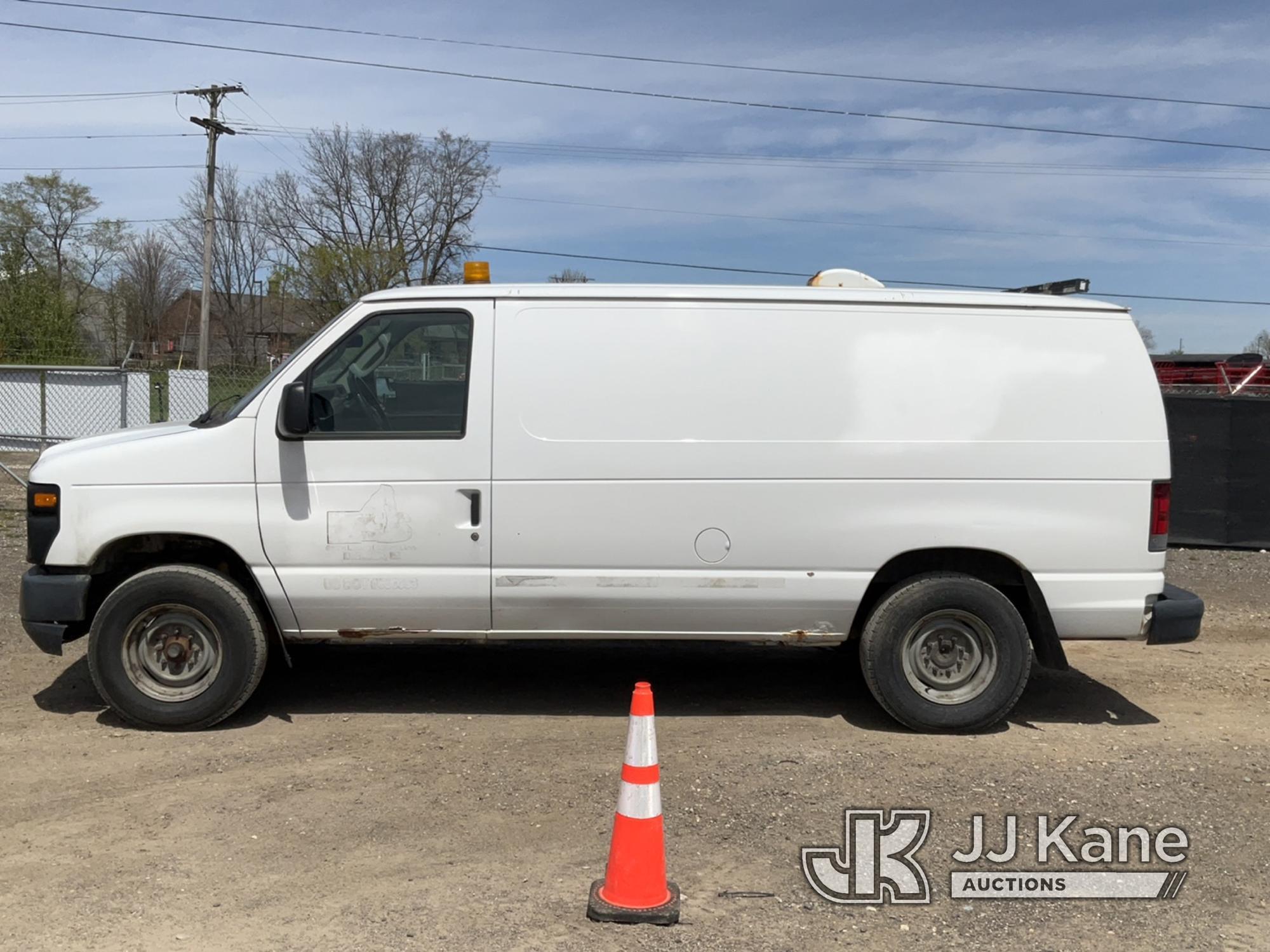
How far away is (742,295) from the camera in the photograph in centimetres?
539

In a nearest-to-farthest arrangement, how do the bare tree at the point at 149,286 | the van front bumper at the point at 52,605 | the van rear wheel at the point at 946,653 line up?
1. the van front bumper at the point at 52,605
2. the van rear wheel at the point at 946,653
3. the bare tree at the point at 149,286

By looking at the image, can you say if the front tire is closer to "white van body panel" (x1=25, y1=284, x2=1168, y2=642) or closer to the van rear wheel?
"white van body panel" (x1=25, y1=284, x2=1168, y2=642)

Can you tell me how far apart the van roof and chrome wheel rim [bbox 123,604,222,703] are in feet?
6.09

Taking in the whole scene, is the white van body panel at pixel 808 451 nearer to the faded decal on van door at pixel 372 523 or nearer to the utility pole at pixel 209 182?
the faded decal on van door at pixel 372 523

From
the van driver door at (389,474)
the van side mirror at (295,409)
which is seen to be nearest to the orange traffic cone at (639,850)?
the van driver door at (389,474)

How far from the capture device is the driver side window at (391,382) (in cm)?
532

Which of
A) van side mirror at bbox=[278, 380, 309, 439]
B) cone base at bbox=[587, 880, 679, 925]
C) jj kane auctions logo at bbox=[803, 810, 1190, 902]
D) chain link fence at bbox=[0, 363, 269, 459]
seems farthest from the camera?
chain link fence at bbox=[0, 363, 269, 459]

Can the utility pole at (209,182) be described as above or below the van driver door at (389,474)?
above

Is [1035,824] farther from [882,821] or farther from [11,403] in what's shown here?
[11,403]

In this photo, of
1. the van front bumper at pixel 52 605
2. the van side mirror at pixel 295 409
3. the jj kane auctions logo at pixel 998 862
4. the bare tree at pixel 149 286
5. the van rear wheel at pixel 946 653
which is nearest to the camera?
the jj kane auctions logo at pixel 998 862

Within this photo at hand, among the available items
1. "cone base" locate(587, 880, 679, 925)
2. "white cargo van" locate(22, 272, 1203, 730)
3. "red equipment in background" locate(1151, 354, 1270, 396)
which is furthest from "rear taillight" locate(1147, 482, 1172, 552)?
"red equipment in background" locate(1151, 354, 1270, 396)

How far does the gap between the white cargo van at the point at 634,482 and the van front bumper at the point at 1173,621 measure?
1 centimetres

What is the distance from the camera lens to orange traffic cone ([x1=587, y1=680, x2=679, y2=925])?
3598 mm

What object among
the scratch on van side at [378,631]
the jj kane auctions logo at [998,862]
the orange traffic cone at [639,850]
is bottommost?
the jj kane auctions logo at [998,862]
